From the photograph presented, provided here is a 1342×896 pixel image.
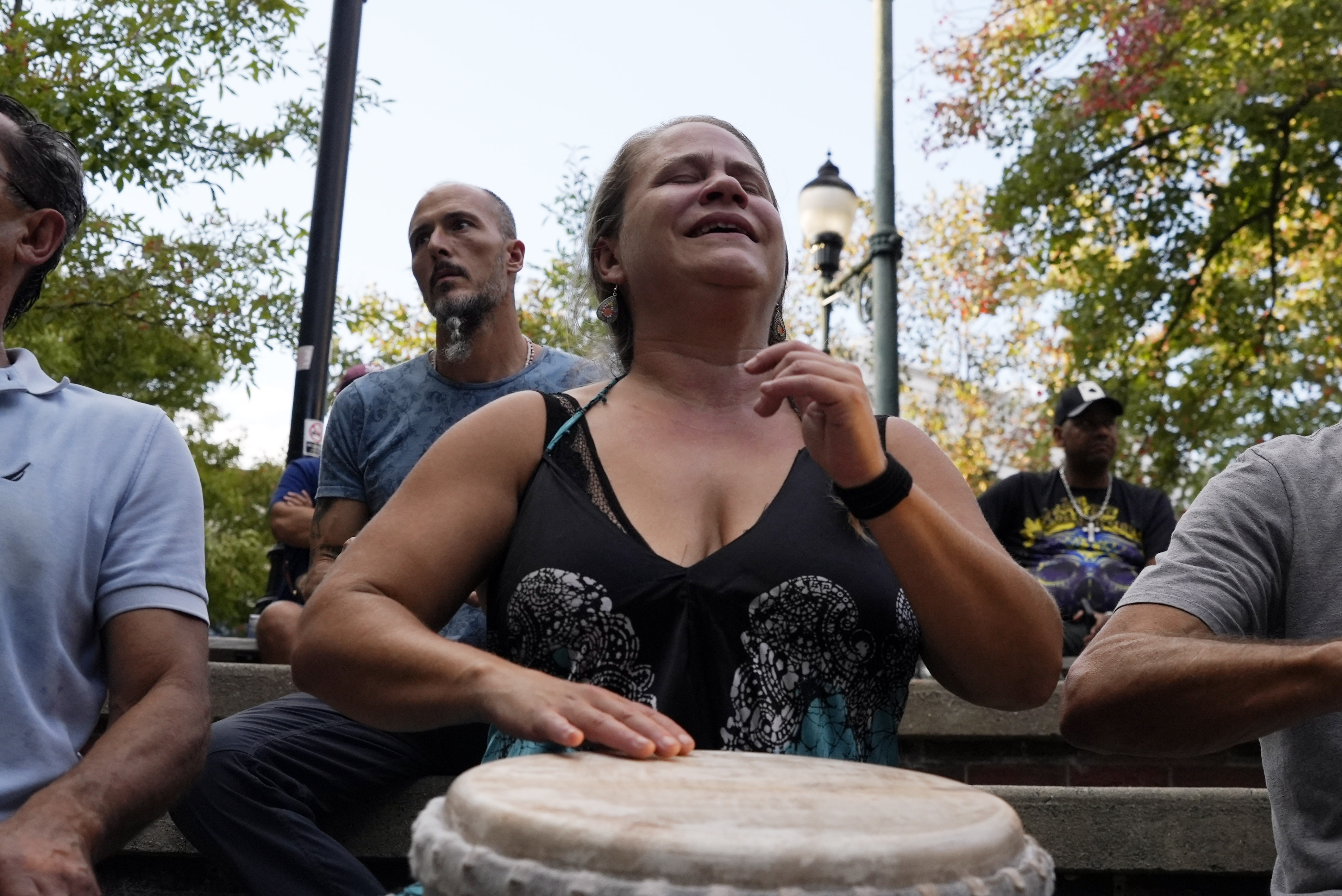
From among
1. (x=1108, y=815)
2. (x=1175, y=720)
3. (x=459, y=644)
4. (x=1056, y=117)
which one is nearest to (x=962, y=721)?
(x=1108, y=815)

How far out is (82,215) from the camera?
2527 mm

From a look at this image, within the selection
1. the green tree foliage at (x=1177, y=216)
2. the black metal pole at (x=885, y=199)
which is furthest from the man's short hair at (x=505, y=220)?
the green tree foliage at (x=1177, y=216)

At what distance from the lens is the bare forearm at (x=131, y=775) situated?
1767 millimetres

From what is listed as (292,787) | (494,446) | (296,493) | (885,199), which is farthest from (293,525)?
(885,199)

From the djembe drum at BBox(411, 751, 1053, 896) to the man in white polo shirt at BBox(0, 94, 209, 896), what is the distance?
27.6 inches

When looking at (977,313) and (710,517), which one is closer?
(710,517)

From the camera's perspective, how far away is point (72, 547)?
1.99 meters

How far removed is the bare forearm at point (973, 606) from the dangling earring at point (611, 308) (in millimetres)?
845

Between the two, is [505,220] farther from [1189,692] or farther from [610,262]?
[1189,692]

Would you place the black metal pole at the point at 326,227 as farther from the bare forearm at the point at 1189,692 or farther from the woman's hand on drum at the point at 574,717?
the bare forearm at the point at 1189,692

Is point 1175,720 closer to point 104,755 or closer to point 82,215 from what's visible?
point 104,755

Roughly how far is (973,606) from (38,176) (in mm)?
1829

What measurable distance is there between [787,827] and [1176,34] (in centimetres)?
1035

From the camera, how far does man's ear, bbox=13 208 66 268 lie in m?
2.33
